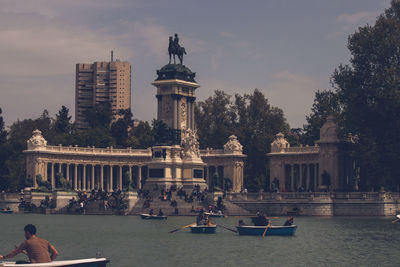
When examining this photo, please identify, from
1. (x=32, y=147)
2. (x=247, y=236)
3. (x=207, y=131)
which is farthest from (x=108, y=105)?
(x=247, y=236)

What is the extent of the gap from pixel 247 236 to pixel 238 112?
84484 millimetres

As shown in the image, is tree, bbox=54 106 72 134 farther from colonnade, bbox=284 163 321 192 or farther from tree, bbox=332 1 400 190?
tree, bbox=332 1 400 190

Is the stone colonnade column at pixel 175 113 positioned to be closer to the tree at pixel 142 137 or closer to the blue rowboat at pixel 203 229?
the tree at pixel 142 137

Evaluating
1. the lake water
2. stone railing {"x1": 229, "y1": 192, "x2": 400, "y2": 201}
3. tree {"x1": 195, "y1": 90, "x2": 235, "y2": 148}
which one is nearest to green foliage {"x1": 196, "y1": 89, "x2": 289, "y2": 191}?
tree {"x1": 195, "y1": 90, "x2": 235, "y2": 148}

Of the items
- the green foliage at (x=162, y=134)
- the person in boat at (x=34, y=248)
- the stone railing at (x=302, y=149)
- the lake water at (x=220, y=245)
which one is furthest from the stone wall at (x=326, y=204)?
the person in boat at (x=34, y=248)

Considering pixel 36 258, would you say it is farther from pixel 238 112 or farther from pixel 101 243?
pixel 238 112

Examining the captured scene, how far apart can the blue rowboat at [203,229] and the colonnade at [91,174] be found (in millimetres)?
69031

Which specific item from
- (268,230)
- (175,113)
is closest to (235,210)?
(175,113)

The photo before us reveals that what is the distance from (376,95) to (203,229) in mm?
41696

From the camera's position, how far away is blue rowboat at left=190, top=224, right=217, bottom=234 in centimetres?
6756

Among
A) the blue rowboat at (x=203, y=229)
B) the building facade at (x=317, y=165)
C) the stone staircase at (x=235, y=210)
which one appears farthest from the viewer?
the building facade at (x=317, y=165)

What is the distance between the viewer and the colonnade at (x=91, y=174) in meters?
137

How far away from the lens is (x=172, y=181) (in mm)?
114812

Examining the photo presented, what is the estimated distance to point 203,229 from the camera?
67.9m
